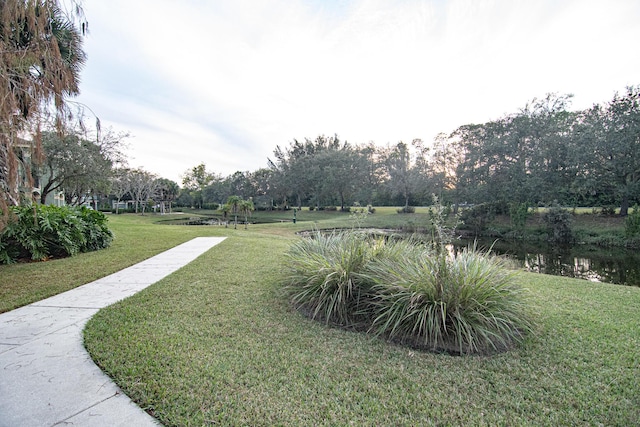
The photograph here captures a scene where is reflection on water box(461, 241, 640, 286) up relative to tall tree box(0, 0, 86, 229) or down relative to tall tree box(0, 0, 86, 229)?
down

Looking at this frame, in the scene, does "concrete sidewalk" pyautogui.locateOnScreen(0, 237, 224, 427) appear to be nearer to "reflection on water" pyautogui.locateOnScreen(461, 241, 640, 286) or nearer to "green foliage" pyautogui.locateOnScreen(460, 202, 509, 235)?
"reflection on water" pyautogui.locateOnScreen(461, 241, 640, 286)

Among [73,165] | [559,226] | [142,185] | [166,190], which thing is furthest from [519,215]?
[166,190]

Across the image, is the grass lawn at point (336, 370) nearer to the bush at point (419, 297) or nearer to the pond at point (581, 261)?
the bush at point (419, 297)

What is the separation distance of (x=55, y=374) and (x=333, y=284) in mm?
2460

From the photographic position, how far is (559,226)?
589 inches

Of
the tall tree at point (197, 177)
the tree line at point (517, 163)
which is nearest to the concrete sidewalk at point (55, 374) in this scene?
the tree line at point (517, 163)

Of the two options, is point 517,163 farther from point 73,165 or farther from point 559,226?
point 73,165

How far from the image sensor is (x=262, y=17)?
7.50 meters

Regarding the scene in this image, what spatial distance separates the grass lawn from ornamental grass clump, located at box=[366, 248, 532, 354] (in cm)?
19

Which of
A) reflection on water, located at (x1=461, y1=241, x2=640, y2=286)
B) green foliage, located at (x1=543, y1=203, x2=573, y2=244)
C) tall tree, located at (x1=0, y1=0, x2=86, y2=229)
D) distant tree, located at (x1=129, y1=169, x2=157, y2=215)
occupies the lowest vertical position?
reflection on water, located at (x1=461, y1=241, x2=640, y2=286)

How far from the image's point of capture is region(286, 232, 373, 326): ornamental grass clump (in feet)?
10.7

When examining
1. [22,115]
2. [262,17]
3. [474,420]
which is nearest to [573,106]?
[262,17]

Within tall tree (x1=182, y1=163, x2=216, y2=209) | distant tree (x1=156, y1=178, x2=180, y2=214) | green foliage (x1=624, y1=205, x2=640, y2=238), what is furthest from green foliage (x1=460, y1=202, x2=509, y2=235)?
tall tree (x1=182, y1=163, x2=216, y2=209)

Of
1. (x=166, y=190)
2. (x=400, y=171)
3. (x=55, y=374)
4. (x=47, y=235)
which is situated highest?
(x=400, y=171)
